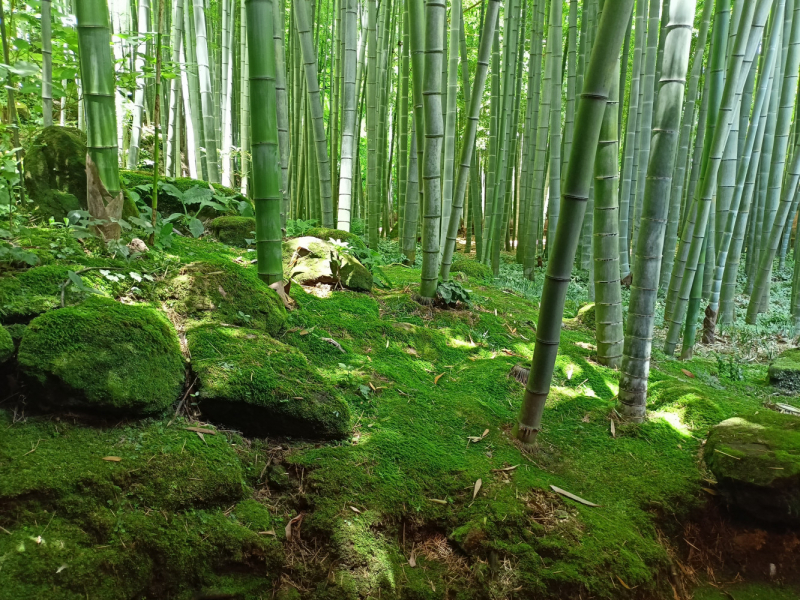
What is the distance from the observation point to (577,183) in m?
1.57

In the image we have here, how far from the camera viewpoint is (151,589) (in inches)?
47.8

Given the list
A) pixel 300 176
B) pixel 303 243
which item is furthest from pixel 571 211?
pixel 300 176

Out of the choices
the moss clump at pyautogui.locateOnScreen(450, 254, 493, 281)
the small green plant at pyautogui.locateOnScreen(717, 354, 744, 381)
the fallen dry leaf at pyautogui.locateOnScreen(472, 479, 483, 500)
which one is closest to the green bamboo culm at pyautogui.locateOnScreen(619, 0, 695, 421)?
the fallen dry leaf at pyautogui.locateOnScreen(472, 479, 483, 500)

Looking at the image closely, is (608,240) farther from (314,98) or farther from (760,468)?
(314,98)

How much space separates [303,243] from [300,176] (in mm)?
3359

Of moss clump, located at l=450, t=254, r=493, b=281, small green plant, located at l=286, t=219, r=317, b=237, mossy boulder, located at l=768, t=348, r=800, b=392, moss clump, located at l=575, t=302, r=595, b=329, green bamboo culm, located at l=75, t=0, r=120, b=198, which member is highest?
green bamboo culm, located at l=75, t=0, r=120, b=198

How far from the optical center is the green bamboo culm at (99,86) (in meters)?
1.84

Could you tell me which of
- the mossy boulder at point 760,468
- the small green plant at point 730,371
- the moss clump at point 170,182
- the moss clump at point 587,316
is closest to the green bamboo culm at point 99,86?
the moss clump at point 170,182

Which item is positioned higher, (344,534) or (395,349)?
(395,349)

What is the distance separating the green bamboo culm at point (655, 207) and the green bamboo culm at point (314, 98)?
262 cm

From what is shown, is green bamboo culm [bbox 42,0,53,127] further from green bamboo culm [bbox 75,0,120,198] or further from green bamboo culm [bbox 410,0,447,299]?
green bamboo culm [bbox 410,0,447,299]

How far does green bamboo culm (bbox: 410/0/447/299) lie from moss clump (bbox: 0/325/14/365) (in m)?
1.94

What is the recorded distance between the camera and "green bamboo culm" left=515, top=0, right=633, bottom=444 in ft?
4.85

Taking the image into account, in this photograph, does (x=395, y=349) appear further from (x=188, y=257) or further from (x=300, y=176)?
(x=300, y=176)
